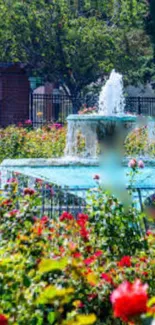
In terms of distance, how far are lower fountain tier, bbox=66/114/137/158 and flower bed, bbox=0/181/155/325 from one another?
677 cm

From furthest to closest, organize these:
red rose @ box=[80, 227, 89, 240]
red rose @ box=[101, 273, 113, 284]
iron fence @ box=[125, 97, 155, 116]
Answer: iron fence @ box=[125, 97, 155, 116]
red rose @ box=[80, 227, 89, 240]
red rose @ box=[101, 273, 113, 284]

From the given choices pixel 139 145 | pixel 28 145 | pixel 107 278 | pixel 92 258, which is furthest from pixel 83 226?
pixel 139 145

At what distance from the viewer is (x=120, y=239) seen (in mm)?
4383

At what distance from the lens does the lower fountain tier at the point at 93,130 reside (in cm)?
1171

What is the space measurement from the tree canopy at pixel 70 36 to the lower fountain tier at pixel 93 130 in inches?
578

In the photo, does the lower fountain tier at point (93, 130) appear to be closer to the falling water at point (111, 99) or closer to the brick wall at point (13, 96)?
the falling water at point (111, 99)

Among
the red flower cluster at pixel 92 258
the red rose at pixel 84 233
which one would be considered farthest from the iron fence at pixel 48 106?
the red flower cluster at pixel 92 258

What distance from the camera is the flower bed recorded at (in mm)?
2594

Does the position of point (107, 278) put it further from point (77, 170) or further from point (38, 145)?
point (38, 145)

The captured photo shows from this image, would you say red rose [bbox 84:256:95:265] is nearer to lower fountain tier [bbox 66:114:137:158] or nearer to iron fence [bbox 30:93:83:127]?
lower fountain tier [bbox 66:114:137:158]

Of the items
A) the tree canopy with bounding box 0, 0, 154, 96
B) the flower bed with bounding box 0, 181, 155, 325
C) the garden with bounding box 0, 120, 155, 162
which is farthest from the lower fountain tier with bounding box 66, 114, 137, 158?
the tree canopy with bounding box 0, 0, 154, 96

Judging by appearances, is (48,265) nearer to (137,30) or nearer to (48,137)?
(48,137)

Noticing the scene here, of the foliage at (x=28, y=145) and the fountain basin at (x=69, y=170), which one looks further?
the foliage at (x=28, y=145)

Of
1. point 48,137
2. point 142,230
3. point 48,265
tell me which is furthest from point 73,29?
point 48,265
